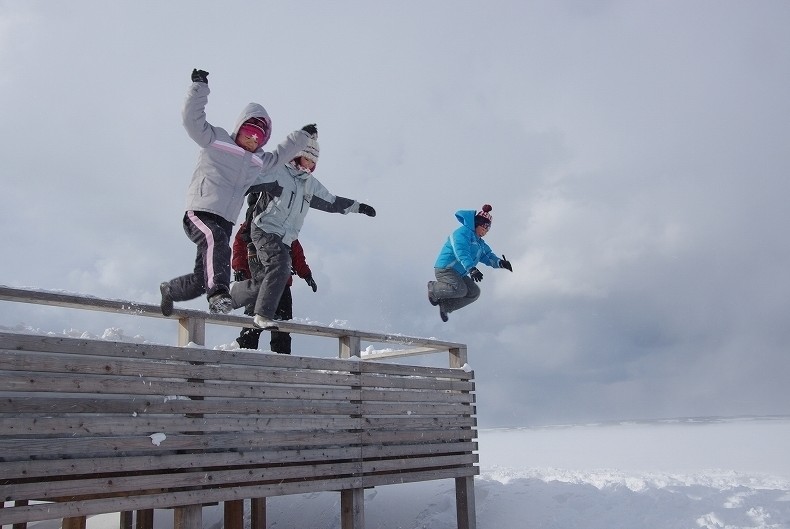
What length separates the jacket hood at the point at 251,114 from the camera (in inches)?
260

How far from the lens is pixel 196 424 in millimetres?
5855

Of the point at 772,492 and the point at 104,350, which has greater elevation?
the point at 104,350

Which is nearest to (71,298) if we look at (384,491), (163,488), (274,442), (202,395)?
(202,395)

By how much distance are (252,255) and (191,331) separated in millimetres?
1464

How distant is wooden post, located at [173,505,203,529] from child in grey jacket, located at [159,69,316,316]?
Result: 1.82 meters

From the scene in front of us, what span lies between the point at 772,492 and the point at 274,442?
9.55 m

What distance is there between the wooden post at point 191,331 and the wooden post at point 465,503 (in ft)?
14.6

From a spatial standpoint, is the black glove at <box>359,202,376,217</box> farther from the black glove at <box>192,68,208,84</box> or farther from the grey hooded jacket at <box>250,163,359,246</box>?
the black glove at <box>192,68,208,84</box>

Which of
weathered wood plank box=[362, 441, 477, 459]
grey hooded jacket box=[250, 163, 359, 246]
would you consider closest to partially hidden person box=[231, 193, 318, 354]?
grey hooded jacket box=[250, 163, 359, 246]

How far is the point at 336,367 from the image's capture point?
286 inches

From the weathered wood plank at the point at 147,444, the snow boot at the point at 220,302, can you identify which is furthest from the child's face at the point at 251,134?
the weathered wood plank at the point at 147,444

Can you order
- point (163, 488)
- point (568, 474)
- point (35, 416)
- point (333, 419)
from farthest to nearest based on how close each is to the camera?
point (568, 474)
point (333, 419)
point (163, 488)
point (35, 416)

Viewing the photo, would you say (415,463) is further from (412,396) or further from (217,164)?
(217,164)

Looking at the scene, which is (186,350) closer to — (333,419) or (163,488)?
(163,488)
